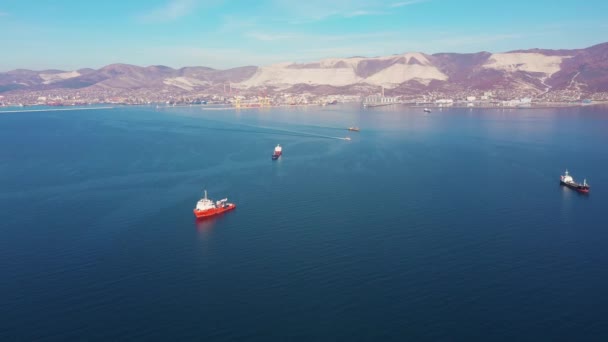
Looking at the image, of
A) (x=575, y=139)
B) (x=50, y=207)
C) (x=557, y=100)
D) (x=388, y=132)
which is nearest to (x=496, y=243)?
(x=50, y=207)

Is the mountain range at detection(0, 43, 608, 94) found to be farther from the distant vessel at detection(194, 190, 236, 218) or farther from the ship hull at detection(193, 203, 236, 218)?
the ship hull at detection(193, 203, 236, 218)

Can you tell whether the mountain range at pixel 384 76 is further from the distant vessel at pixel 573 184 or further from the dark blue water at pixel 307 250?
the dark blue water at pixel 307 250

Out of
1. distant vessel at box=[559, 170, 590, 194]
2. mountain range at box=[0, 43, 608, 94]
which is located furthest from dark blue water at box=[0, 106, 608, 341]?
mountain range at box=[0, 43, 608, 94]

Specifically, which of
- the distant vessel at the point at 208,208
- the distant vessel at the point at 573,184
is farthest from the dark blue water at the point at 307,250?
the distant vessel at the point at 573,184

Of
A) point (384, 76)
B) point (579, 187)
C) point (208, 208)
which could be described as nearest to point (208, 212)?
point (208, 208)

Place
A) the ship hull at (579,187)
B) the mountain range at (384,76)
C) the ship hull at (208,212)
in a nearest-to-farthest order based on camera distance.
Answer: the ship hull at (208,212)
the ship hull at (579,187)
the mountain range at (384,76)

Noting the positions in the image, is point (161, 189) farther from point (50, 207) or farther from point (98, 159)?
point (98, 159)

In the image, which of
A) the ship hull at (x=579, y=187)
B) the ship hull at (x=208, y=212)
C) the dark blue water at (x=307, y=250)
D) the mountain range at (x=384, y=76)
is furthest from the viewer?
the mountain range at (x=384, y=76)
